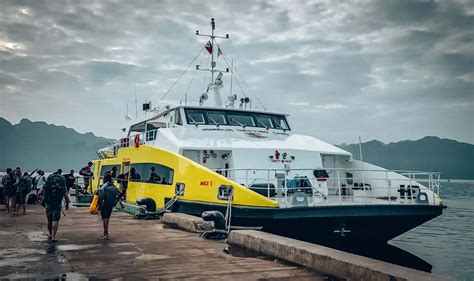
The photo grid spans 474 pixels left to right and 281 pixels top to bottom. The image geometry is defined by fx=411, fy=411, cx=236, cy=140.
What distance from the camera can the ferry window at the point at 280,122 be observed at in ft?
53.3

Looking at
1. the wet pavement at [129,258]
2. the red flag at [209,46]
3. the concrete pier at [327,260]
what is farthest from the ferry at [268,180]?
the red flag at [209,46]

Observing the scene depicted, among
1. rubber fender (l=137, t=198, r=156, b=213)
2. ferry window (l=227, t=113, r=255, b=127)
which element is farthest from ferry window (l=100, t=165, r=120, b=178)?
ferry window (l=227, t=113, r=255, b=127)

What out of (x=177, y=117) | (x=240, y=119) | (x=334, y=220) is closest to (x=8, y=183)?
(x=177, y=117)

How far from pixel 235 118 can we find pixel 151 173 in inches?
150

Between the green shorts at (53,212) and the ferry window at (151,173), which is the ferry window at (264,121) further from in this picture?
the green shorts at (53,212)

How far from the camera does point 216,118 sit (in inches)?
603

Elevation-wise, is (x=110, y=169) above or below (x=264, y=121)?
below

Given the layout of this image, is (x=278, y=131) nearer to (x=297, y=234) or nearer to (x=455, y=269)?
(x=297, y=234)

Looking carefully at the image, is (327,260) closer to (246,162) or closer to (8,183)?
(246,162)

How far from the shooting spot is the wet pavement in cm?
597

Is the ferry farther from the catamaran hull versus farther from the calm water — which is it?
the calm water

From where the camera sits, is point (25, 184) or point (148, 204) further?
point (25, 184)

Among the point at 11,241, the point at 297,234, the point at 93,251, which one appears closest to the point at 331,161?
the point at 297,234

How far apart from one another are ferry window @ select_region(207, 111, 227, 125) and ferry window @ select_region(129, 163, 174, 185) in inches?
108
